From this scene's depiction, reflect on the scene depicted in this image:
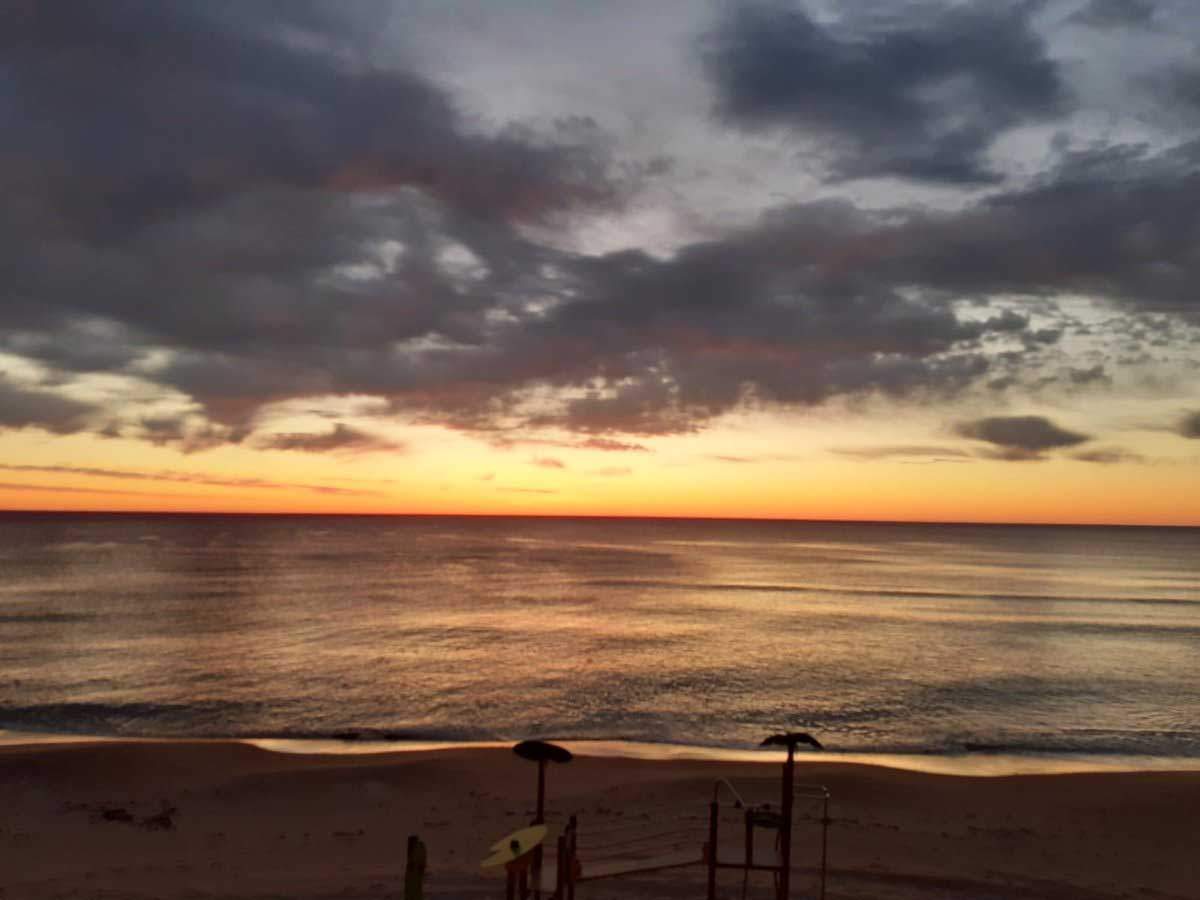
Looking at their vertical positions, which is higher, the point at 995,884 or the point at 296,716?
the point at 995,884

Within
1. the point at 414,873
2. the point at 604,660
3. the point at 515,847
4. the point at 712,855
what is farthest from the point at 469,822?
the point at 604,660

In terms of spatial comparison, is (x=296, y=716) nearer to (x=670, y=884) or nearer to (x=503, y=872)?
(x=503, y=872)

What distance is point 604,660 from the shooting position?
4603 cm

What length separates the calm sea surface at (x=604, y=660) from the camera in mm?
32281

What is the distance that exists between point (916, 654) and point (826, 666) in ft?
23.8

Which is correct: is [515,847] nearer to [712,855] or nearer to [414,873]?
[414,873]

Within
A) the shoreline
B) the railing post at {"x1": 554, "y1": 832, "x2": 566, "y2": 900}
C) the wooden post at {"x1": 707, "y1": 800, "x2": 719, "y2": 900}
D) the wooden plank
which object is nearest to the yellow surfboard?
the railing post at {"x1": 554, "y1": 832, "x2": 566, "y2": 900}

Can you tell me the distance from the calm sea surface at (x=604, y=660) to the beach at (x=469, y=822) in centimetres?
517

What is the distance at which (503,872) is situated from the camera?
16.1 meters

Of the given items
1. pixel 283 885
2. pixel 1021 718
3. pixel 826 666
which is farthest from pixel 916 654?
pixel 283 885

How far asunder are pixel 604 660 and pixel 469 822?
26.6 m

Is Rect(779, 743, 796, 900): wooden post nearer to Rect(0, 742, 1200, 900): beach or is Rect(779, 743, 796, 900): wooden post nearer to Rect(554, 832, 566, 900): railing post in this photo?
Rect(0, 742, 1200, 900): beach

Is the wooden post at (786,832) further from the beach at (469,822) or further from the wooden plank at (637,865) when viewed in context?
the beach at (469,822)

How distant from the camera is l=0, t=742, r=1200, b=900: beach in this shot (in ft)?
50.8
